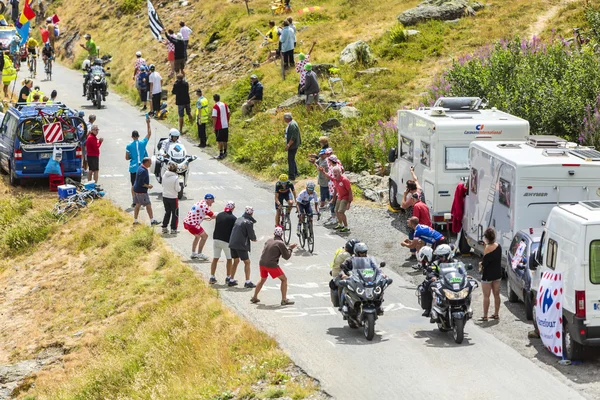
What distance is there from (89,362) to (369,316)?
678cm

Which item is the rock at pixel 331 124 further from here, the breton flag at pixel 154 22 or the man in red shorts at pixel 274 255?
the man in red shorts at pixel 274 255

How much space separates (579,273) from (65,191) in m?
16.7

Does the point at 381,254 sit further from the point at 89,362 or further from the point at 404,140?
the point at 89,362

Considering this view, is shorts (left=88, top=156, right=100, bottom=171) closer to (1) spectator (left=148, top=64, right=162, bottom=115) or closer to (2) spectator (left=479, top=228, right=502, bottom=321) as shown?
(1) spectator (left=148, top=64, right=162, bottom=115)

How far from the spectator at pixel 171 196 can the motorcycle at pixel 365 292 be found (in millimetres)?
7582

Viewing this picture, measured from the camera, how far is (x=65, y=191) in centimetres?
2778

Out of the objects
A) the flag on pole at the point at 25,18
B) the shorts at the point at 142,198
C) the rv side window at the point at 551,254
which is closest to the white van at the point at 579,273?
the rv side window at the point at 551,254

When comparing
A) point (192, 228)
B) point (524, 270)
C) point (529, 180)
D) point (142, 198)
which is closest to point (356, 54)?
point (142, 198)

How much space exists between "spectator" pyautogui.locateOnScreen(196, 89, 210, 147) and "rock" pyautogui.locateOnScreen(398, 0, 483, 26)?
1145 centimetres

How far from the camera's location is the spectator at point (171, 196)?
23.2 metres

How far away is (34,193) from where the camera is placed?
2934 centimetres

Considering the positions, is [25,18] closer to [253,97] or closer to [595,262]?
[253,97]

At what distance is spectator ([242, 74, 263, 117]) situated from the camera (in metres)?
35.8

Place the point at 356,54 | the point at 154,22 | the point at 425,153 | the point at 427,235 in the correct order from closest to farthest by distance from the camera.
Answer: the point at 427,235 < the point at 425,153 < the point at 356,54 < the point at 154,22
